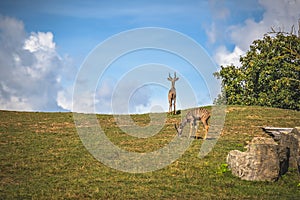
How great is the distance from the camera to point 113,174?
16031 millimetres

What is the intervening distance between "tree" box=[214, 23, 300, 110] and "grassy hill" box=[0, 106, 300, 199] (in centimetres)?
2783

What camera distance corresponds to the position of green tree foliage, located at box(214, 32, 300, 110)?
53.7 metres

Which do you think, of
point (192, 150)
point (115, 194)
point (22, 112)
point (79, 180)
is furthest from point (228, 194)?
point (22, 112)

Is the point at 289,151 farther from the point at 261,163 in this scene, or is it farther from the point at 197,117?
the point at 197,117

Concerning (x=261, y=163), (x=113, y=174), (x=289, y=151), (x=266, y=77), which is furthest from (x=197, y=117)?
(x=266, y=77)

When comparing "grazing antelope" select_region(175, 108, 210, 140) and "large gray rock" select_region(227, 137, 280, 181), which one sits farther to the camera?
"grazing antelope" select_region(175, 108, 210, 140)

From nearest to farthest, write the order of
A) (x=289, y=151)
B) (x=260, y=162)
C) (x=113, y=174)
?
(x=260, y=162), (x=113, y=174), (x=289, y=151)

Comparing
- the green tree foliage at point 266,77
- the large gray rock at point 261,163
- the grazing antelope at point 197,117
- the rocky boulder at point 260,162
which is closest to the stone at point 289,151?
the rocky boulder at point 260,162

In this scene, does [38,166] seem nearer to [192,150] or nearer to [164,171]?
[164,171]

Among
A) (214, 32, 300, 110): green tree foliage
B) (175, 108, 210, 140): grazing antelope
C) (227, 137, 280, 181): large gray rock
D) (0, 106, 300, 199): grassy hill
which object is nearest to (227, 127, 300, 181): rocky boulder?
(227, 137, 280, 181): large gray rock

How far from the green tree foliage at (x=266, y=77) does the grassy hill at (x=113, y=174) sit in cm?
2789

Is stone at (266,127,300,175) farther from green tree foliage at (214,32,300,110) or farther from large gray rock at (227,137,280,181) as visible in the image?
green tree foliage at (214,32,300,110)

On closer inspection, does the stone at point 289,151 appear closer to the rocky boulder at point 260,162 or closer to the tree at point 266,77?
the rocky boulder at point 260,162

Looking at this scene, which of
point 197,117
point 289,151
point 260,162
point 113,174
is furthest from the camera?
point 197,117
